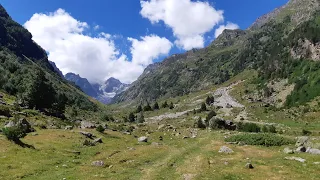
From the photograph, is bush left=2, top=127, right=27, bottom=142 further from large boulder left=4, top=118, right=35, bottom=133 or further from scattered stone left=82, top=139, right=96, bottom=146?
scattered stone left=82, top=139, right=96, bottom=146

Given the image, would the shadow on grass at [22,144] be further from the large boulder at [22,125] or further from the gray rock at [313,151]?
the gray rock at [313,151]

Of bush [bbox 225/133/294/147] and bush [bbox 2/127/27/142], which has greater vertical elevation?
bush [bbox 2/127/27/142]

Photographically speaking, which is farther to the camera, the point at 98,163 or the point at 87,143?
the point at 87,143

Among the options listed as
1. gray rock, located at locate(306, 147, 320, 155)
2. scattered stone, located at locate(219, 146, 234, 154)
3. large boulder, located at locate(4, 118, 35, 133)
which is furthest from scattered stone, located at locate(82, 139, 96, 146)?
gray rock, located at locate(306, 147, 320, 155)

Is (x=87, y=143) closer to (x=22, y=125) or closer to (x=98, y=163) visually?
(x=22, y=125)

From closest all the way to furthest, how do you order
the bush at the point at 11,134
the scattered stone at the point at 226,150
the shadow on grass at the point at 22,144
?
the shadow on grass at the point at 22,144 → the bush at the point at 11,134 → the scattered stone at the point at 226,150

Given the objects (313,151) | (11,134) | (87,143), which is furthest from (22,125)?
(313,151)

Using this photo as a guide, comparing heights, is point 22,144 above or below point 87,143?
above

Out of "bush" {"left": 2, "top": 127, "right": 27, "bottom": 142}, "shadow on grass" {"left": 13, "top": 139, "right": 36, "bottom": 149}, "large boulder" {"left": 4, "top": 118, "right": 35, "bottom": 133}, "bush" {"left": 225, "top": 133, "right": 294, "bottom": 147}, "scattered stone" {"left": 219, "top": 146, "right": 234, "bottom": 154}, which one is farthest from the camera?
"bush" {"left": 225, "top": 133, "right": 294, "bottom": 147}

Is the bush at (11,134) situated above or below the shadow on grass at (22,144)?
above

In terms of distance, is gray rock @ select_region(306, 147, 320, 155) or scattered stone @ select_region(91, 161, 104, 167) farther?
gray rock @ select_region(306, 147, 320, 155)

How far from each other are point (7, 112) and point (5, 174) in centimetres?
4168

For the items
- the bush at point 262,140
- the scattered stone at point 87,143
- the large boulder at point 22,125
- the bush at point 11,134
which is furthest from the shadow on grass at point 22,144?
the bush at point 262,140

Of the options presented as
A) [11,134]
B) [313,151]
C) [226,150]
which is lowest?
[313,151]
